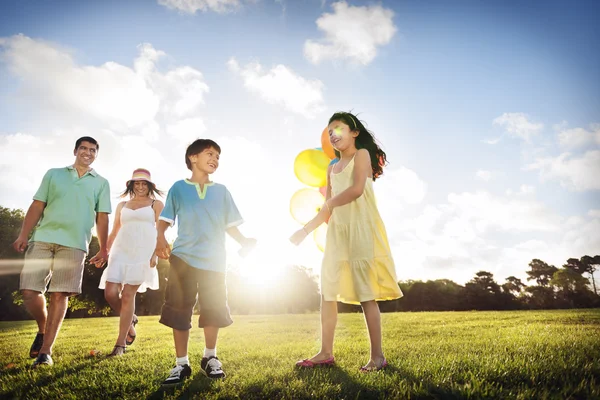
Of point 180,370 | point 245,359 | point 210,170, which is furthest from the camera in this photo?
point 245,359

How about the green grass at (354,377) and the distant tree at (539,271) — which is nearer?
the green grass at (354,377)

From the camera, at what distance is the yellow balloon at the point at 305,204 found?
6.10m

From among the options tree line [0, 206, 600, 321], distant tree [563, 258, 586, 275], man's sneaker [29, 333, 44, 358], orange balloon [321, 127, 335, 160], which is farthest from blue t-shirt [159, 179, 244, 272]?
distant tree [563, 258, 586, 275]

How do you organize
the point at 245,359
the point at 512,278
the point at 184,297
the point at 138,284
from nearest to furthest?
the point at 184,297 < the point at 245,359 < the point at 138,284 < the point at 512,278

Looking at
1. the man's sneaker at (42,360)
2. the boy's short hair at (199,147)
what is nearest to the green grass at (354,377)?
the man's sneaker at (42,360)

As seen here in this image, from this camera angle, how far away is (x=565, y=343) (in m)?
4.39

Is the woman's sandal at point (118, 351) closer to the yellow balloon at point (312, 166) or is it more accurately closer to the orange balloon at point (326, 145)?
the yellow balloon at point (312, 166)

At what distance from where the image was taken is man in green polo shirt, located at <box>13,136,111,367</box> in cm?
467

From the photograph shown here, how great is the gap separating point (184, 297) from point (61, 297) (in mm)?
2206

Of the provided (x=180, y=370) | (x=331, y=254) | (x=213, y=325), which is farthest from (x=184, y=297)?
(x=331, y=254)

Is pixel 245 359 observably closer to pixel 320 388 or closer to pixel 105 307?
pixel 320 388

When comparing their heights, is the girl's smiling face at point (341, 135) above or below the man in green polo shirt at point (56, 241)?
above

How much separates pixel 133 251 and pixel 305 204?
2.62m

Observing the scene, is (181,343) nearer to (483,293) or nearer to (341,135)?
(341,135)
